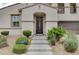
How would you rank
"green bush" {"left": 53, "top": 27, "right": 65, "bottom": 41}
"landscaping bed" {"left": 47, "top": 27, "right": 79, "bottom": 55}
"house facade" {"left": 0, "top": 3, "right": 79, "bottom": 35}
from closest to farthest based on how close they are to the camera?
"house facade" {"left": 0, "top": 3, "right": 79, "bottom": 35}, "landscaping bed" {"left": 47, "top": 27, "right": 79, "bottom": 55}, "green bush" {"left": 53, "top": 27, "right": 65, "bottom": 41}

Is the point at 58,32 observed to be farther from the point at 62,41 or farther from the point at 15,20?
the point at 15,20

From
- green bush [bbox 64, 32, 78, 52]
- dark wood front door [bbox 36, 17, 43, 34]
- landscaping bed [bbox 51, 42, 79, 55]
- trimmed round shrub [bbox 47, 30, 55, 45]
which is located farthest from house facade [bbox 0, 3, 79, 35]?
landscaping bed [bbox 51, 42, 79, 55]

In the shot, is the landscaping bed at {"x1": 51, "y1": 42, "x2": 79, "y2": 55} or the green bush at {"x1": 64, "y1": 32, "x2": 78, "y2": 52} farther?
the green bush at {"x1": 64, "y1": 32, "x2": 78, "y2": 52}

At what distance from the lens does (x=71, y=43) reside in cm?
562

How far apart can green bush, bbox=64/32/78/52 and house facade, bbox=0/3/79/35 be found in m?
0.35

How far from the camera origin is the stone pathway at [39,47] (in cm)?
500

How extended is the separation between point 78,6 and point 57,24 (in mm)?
831

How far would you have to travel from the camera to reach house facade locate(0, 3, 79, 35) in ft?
16.4

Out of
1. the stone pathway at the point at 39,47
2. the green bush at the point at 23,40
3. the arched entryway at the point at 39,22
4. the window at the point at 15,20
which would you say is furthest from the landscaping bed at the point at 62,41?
the window at the point at 15,20

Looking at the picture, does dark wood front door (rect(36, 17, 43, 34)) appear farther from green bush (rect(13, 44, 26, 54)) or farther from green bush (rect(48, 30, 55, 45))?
green bush (rect(13, 44, 26, 54))

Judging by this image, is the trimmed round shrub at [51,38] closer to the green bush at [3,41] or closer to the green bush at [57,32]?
the green bush at [57,32]

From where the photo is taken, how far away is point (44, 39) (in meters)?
5.06

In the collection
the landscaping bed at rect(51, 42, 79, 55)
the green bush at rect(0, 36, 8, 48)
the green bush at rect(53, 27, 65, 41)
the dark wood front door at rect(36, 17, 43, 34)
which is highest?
the dark wood front door at rect(36, 17, 43, 34)
